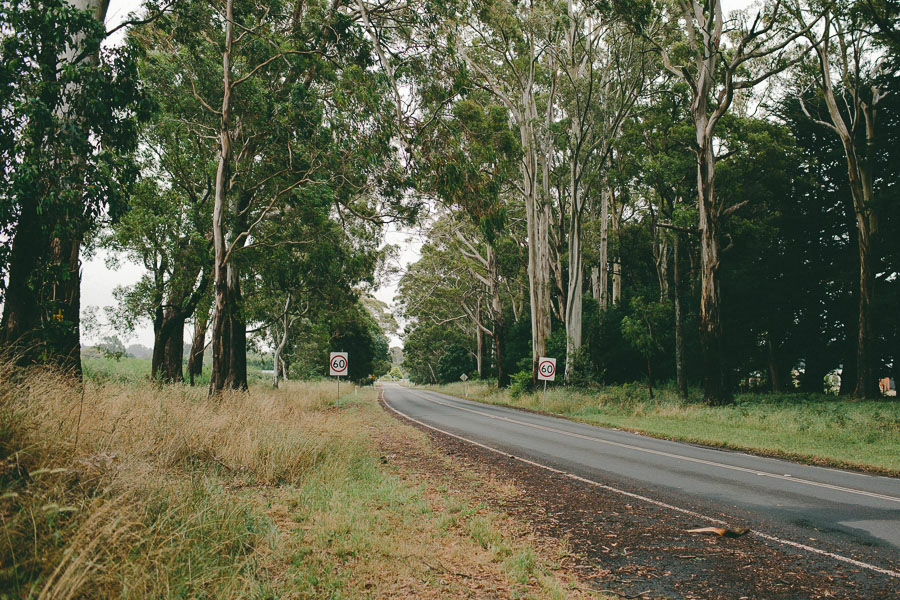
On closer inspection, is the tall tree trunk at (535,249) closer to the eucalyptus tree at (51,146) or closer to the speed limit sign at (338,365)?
the speed limit sign at (338,365)

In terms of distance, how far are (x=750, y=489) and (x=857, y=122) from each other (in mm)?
21855

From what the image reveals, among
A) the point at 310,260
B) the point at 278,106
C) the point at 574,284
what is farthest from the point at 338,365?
the point at 574,284

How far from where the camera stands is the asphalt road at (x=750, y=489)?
5.52 meters

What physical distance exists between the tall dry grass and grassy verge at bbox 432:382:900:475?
1104cm

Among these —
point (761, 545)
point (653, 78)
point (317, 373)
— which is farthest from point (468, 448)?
point (317, 373)

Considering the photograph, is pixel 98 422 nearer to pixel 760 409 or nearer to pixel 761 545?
pixel 761 545

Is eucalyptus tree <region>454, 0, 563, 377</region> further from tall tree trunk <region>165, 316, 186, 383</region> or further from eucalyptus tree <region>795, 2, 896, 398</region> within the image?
tall tree trunk <region>165, 316, 186, 383</region>

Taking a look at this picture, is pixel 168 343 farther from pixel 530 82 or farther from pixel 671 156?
→ pixel 671 156

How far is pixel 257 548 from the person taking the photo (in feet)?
14.2

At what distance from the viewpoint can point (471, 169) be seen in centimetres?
1076

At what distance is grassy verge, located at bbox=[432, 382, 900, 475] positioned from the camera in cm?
1157

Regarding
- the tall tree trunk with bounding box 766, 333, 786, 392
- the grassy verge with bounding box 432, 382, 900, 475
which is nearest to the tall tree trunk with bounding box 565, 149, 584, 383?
the grassy verge with bounding box 432, 382, 900, 475

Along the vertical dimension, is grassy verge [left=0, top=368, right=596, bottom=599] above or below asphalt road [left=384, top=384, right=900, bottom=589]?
above

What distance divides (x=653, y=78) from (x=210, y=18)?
67.4ft
